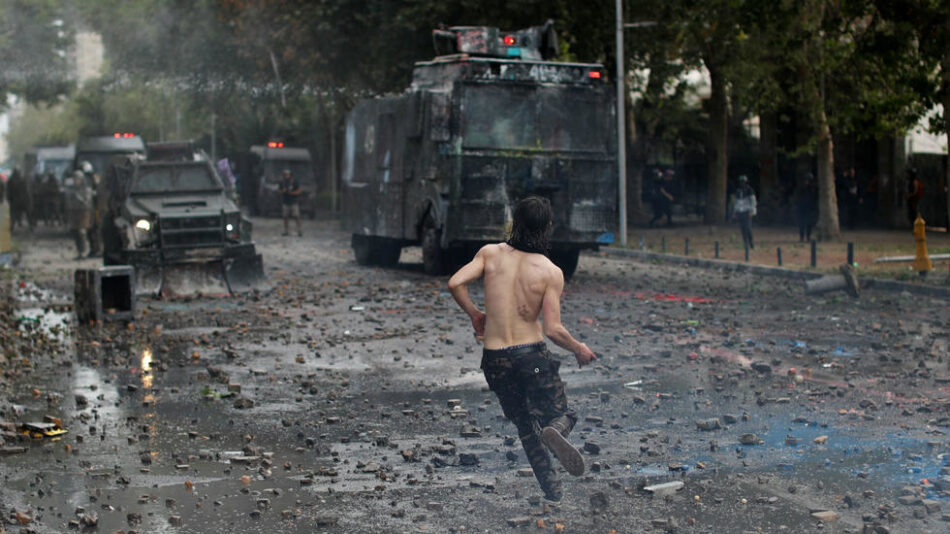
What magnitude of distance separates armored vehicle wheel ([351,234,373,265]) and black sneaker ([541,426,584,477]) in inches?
721

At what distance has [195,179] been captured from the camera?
2066cm

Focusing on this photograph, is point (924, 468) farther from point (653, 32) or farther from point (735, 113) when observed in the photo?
point (735, 113)

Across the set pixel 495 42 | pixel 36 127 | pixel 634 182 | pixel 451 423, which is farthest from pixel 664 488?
pixel 36 127

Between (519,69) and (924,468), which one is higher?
(519,69)

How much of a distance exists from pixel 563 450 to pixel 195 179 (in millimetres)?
15560

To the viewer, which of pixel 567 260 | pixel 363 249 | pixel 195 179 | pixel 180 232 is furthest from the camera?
pixel 363 249

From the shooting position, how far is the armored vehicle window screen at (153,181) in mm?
20188

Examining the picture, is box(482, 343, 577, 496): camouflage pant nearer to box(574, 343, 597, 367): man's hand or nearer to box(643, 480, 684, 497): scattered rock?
box(574, 343, 597, 367): man's hand

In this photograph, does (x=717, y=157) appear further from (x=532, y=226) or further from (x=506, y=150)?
(x=532, y=226)

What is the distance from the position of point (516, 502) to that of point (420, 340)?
679cm

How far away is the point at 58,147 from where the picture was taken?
5078 centimetres

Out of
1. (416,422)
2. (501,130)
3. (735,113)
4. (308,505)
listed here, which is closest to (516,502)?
(308,505)

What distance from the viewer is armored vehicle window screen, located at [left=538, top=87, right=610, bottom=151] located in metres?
20.2

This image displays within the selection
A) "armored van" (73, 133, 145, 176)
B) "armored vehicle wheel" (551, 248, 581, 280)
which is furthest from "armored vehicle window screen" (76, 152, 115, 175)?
"armored vehicle wheel" (551, 248, 581, 280)
